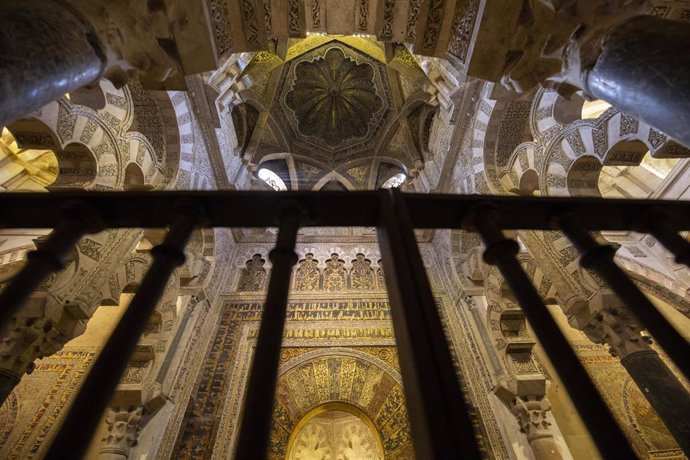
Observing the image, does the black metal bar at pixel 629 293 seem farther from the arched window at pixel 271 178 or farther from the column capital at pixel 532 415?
the arched window at pixel 271 178

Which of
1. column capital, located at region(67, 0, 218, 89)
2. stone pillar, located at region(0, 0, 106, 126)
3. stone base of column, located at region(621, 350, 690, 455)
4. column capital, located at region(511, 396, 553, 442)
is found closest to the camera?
stone pillar, located at region(0, 0, 106, 126)

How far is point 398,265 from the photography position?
59.5 inches

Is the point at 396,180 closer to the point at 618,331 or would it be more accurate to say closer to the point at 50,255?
the point at 618,331

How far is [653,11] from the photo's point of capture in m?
3.32

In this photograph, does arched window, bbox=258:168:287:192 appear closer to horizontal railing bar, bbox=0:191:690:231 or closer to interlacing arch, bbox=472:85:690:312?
interlacing arch, bbox=472:85:690:312

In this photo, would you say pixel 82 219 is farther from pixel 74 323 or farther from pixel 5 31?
pixel 74 323

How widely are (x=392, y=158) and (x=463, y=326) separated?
5621 millimetres

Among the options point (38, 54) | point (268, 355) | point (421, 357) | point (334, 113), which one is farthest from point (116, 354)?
point (334, 113)

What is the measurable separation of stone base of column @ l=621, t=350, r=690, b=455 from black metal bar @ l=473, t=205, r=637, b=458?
2.08 meters

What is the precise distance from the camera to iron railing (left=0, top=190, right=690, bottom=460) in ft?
3.49

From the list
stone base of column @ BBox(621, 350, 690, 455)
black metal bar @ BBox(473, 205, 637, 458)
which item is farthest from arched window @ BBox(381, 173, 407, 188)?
black metal bar @ BBox(473, 205, 637, 458)

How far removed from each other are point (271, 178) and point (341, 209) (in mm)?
8758

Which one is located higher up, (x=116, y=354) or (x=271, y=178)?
(x=271, y=178)

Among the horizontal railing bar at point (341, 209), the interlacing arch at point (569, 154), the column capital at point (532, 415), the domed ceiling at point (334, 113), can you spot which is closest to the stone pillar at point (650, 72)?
the horizontal railing bar at point (341, 209)
